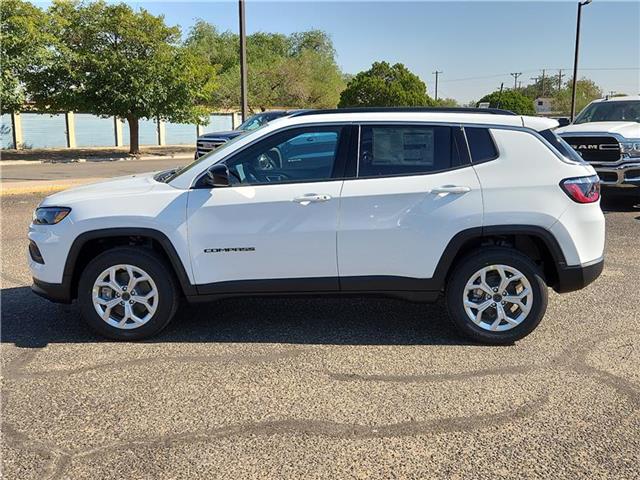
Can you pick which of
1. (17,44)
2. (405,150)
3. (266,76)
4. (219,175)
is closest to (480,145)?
(405,150)

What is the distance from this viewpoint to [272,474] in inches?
114

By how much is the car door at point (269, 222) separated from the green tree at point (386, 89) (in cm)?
3843

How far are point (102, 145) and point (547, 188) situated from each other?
112 ft

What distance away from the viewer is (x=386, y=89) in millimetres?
42906

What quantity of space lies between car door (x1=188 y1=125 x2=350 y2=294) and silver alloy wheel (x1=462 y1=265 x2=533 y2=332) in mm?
1062

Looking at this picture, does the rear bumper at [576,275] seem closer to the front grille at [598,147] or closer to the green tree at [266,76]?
the front grille at [598,147]

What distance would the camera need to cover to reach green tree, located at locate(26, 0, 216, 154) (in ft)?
85.7

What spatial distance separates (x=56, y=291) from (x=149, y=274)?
0.77 metres

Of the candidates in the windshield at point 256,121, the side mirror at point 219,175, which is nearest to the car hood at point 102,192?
the side mirror at point 219,175

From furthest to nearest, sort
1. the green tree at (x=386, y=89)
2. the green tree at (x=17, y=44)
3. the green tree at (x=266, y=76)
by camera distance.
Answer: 1. the green tree at (x=266, y=76)
2. the green tree at (x=386, y=89)
3. the green tree at (x=17, y=44)

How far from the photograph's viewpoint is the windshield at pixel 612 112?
38.2 ft

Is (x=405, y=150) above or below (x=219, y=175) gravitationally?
above

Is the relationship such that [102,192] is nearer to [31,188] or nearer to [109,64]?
[31,188]

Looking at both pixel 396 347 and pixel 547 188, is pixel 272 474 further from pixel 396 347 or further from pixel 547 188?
pixel 547 188
